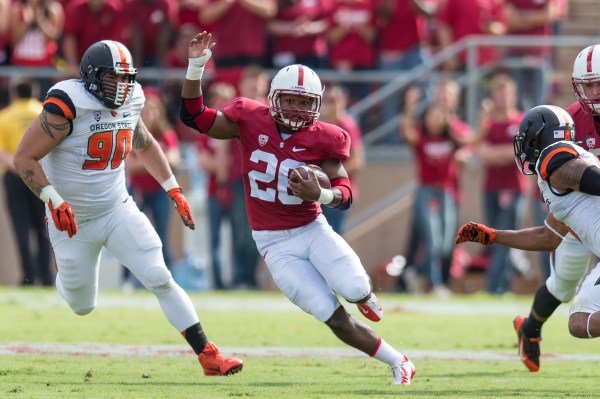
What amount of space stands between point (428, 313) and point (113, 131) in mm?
5103

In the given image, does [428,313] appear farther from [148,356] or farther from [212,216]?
[148,356]

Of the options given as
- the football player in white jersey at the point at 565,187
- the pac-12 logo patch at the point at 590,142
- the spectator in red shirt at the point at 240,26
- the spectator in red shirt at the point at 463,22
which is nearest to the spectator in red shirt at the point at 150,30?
the spectator in red shirt at the point at 240,26

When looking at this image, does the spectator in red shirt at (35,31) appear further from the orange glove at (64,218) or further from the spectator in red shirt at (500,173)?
the orange glove at (64,218)

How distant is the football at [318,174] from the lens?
7.02 metres

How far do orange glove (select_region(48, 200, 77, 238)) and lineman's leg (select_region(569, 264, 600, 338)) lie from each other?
2.87m

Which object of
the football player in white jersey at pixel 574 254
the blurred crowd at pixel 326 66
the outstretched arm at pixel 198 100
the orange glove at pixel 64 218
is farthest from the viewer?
the blurred crowd at pixel 326 66

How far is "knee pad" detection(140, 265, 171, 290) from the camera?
7.54 m

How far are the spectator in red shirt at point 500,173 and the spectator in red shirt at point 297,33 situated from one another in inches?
83.0

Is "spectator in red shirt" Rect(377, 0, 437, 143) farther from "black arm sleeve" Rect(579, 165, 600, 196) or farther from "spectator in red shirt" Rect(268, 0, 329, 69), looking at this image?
"black arm sleeve" Rect(579, 165, 600, 196)

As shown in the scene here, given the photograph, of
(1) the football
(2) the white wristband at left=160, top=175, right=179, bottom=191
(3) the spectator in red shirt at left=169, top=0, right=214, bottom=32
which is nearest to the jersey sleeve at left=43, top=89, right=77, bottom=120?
(2) the white wristband at left=160, top=175, right=179, bottom=191

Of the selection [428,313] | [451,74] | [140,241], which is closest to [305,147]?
[140,241]

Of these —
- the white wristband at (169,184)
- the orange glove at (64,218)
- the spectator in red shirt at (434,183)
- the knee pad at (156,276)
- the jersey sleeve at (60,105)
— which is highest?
the jersey sleeve at (60,105)

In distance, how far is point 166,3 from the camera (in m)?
14.0

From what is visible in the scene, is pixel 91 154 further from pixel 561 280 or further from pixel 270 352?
pixel 561 280
